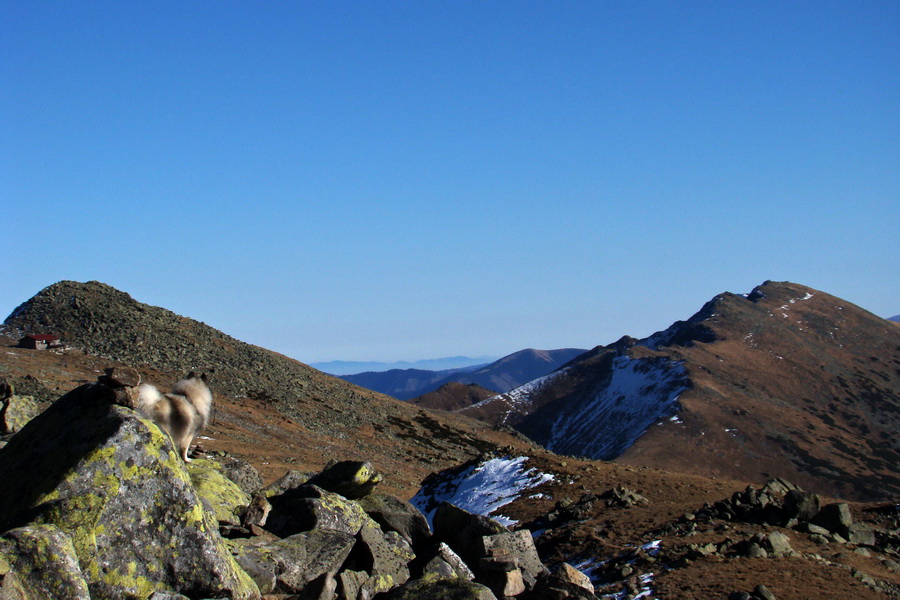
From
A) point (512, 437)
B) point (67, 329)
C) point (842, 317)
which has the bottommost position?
point (512, 437)

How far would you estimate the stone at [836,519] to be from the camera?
21.2m

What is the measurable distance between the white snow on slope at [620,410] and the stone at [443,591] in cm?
10682

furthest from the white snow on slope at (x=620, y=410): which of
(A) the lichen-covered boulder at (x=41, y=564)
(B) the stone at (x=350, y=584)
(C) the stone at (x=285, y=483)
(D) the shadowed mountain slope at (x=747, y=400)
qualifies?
(A) the lichen-covered boulder at (x=41, y=564)

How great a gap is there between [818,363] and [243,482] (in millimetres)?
167134

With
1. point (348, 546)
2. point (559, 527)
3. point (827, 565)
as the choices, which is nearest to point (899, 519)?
point (827, 565)

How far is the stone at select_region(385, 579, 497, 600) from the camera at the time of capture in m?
8.63

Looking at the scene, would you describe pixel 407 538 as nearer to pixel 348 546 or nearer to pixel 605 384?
pixel 348 546

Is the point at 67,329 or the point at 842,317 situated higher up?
the point at 842,317

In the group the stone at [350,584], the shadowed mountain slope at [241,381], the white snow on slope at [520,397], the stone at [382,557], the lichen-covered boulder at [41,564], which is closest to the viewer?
the lichen-covered boulder at [41,564]

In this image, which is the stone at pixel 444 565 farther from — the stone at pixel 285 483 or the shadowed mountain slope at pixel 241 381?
the shadowed mountain slope at pixel 241 381

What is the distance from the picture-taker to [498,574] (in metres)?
11.1

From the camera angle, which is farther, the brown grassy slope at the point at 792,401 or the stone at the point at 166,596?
the brown grassy slope at the point at 792,401

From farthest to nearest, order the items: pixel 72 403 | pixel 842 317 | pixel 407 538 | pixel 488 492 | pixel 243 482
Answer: pixel 842 317
pixel 488 492
pixel 243 482
pixel 407 538
pixel 72 403

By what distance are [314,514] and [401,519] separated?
7.92 feet
